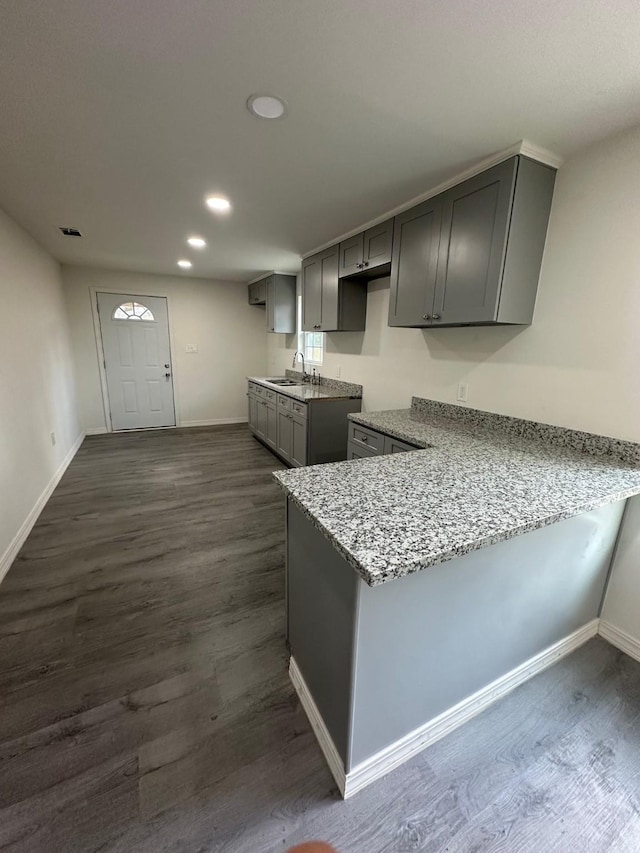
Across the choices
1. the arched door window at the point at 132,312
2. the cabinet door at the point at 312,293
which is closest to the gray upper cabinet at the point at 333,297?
the cabinet door at the point at 312,293

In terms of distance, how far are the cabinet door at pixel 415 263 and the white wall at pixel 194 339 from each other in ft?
13.2

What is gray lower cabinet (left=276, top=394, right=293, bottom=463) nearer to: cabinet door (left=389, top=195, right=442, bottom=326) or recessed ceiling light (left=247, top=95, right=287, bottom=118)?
cabinet door (left=389, top=195, right=442, bottom=326)

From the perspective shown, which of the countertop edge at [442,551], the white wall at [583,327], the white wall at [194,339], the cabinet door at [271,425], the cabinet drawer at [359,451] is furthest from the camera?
the white wall at [194,339]

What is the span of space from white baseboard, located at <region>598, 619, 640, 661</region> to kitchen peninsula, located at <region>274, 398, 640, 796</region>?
15 cm

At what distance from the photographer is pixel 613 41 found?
3.72ft

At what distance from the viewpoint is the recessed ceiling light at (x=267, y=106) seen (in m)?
1.43

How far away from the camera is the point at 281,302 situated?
4945mm

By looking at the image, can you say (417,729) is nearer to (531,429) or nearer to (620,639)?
(620,639)

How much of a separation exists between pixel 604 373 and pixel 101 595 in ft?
9.86

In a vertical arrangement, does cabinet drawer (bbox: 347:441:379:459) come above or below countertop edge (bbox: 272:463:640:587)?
below

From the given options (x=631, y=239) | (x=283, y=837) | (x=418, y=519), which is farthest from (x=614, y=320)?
(x=283, y=837)

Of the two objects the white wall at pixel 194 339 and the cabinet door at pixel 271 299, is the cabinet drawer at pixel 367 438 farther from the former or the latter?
the white wall at pixel 194 339

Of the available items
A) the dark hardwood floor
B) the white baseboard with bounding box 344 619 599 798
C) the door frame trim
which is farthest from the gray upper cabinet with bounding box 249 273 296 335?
the white baseboard with bounding box 344 619 599 798

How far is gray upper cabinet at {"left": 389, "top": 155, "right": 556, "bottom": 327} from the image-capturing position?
5.92 ft
